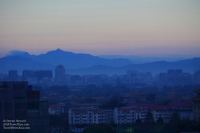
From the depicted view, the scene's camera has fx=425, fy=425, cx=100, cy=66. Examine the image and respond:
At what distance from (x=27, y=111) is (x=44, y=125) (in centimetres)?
36

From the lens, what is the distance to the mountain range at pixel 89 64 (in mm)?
82525

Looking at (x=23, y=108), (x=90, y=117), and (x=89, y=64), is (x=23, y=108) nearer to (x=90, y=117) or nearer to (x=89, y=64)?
(x=90, y=117)

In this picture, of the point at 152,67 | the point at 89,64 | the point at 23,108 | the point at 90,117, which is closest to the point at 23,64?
the point at 152,67

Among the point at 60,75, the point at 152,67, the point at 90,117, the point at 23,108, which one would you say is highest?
the point at 152,67

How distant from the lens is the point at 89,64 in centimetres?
11531

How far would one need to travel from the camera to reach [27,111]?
6.75 m

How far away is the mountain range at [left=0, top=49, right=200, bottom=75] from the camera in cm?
8253

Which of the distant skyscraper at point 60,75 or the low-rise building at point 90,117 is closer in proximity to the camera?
the low-rise building at point 90,117

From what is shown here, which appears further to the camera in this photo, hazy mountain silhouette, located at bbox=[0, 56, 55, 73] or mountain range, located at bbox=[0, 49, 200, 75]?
mountain range, located at bbox=[0, 49, 200, 75]

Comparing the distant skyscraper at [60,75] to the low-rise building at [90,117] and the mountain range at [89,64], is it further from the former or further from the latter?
the low-rise building at [90,117]

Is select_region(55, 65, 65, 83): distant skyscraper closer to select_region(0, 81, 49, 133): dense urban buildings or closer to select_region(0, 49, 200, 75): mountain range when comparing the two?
select_region(0, 49, 200, 75): mountain range

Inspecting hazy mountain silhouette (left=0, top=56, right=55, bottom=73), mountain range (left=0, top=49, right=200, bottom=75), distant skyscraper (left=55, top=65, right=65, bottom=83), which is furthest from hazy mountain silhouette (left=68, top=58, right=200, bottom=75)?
distant skyscraper (left=55, top=65, right=65, bottom=83)

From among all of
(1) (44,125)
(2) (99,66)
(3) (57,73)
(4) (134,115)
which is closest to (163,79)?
(3) (57,73)

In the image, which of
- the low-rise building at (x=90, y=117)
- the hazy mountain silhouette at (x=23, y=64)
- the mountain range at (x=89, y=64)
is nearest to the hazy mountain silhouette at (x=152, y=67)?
the mountain range at (x=89, y=64)
